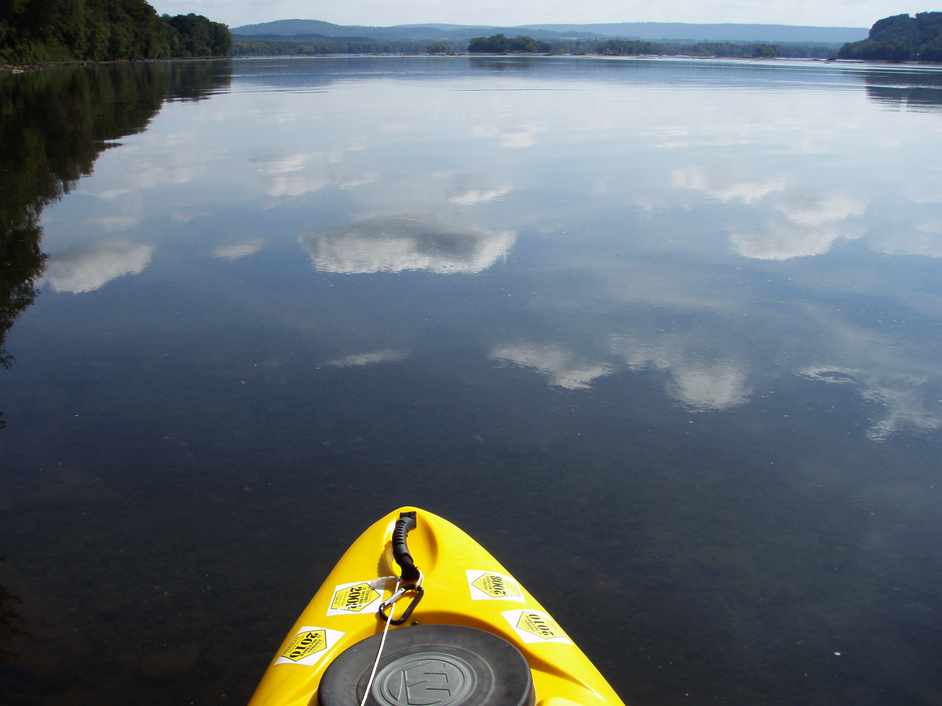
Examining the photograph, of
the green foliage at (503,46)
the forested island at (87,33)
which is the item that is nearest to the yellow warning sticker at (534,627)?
the forested island at (87,33)

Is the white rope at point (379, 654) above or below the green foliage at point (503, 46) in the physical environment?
below

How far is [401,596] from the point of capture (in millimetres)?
3475

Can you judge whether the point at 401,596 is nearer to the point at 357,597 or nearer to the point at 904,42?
the point at 357,597

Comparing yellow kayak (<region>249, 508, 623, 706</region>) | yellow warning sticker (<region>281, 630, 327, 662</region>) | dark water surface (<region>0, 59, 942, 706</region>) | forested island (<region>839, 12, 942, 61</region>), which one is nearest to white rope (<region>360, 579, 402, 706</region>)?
yellow kayak (<region>249, 508, 623, 706</region>)

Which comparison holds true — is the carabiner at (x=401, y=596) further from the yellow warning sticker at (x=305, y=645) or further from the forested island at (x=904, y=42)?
the forested island at (x=904, y=42)

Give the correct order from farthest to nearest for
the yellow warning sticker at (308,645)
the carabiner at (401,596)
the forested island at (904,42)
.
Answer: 1. the forested island at (904,42)
2. the carabiner at (401,596)
3. the yellow warning sticker at (308,645)

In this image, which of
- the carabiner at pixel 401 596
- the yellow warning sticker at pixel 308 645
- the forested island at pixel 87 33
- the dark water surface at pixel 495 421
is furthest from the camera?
the forested island at pixel 87 33

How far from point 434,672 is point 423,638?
225 millimetres

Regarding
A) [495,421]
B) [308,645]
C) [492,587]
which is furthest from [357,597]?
[495,421]

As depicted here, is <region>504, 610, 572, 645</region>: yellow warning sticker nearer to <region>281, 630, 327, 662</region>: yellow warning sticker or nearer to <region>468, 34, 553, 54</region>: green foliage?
<region>281, 630, 327, 662</region>: yellow warning sticker

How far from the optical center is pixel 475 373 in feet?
22.0

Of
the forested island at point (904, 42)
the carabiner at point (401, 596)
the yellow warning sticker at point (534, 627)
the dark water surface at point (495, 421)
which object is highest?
the forested island at point (904, 42)

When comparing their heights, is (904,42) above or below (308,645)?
above

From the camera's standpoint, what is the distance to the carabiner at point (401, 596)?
10.9 feet
